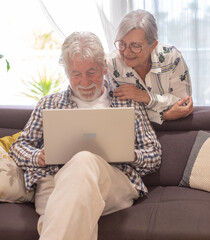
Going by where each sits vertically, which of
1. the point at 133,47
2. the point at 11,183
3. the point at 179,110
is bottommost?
the point at 11,183

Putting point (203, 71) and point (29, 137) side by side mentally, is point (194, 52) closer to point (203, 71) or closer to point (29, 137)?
point (203, 71)

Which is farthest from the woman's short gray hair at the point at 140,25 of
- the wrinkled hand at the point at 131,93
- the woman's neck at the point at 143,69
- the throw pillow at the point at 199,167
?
the throw pillow at the point at 199,167

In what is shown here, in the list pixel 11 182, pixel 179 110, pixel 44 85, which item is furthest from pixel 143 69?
pixel 44 85

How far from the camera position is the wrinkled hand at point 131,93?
2.21 meters

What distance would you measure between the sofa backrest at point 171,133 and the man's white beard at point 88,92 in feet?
1.46

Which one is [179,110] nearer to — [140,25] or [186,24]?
[140,25]

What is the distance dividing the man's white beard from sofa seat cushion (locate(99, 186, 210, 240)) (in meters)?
0.58

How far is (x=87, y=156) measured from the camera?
5.59 feet

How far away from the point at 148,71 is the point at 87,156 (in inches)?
33.2

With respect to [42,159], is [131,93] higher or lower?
higher

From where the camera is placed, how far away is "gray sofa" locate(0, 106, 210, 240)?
1.73 meters

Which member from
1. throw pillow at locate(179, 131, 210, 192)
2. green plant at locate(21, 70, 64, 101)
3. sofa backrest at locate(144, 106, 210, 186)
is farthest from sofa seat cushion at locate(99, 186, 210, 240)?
green plant at locate(21, 70, 64, 101)

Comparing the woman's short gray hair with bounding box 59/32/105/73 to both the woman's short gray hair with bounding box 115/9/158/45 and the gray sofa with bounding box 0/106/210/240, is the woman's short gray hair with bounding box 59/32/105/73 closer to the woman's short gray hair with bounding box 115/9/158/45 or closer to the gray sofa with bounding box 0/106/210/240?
the woman's short gray hair with bounding box 115/9/158/45

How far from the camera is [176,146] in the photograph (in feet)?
7.54
